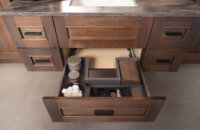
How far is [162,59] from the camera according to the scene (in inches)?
43.9

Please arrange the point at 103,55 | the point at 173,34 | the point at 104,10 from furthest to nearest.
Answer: the point at 103,55 → the point at 173,34 → the point at 104,10

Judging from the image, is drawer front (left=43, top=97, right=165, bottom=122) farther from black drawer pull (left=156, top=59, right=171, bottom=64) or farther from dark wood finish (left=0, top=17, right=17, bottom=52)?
dark wood finish (left=0, top=17, right=17, bottom=52)

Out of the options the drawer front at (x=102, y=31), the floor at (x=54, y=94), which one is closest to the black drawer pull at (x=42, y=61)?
the floor at (x=54, y=94)

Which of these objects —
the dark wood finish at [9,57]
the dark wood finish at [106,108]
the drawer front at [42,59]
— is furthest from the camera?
the dark wood finish at [9,57]

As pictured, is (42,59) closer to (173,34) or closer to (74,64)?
(74,64)

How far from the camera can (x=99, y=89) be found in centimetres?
96

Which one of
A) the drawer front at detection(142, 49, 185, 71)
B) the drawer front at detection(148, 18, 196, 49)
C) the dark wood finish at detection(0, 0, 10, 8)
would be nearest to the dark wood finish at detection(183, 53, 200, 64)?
the drawer front at detection(142, 49, 185, 71)

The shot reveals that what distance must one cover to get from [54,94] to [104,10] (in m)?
0.69

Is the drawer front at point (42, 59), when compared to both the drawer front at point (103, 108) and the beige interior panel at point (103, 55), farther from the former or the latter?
the drawer front at point (103, 108)

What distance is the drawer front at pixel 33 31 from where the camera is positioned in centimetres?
87

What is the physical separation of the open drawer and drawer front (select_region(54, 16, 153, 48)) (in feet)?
1.08

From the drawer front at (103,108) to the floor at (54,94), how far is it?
0.36ft

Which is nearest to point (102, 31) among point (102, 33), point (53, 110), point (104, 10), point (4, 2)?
point (102, 33)

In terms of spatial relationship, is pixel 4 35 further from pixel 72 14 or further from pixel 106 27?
pixel 106 27
